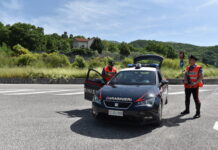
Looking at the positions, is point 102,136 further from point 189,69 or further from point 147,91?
point 189,69

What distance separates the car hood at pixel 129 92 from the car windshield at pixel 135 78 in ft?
1.29

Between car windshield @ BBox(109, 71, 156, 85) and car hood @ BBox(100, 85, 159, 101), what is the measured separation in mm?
393

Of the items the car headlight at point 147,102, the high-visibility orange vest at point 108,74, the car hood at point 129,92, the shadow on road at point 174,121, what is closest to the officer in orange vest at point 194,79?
the shadow on road at point 174,121

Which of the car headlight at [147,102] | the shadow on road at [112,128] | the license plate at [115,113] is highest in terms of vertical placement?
the car headlight at [147,102]

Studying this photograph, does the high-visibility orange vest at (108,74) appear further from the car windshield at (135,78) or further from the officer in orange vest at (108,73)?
the car windshield at (135,78)

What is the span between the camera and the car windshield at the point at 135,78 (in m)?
5.82

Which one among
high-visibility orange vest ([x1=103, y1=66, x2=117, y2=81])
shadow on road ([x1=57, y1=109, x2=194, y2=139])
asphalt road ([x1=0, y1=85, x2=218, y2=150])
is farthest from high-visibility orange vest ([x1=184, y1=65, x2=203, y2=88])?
high-visibility orange vest ([x1=103, y1=66, x2=117, y2=81])

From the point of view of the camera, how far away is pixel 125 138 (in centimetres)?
439

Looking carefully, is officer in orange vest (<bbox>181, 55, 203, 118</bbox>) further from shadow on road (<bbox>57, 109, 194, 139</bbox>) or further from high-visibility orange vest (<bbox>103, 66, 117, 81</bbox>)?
high-visibility orange vest (<bbox>103, 66, 117, 81</bbox>)

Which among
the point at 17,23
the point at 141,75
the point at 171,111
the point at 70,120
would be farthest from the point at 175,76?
the point at 17,23

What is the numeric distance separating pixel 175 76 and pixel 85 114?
14.2 m

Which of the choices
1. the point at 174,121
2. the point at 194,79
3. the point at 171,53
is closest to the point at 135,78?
the point at 174,121

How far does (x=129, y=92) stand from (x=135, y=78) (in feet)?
3.82

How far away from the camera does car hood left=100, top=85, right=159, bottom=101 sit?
15.8 ft
